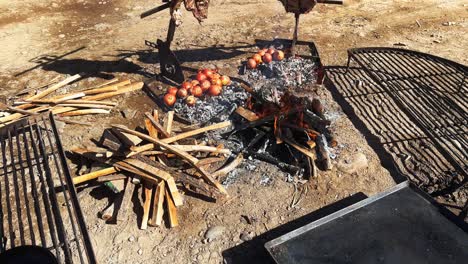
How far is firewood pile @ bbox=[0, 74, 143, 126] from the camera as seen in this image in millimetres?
7910

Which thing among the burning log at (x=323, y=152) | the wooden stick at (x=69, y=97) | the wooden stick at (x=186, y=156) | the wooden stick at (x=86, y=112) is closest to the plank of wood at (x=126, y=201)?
the wooden stick at (x=186, y=156)

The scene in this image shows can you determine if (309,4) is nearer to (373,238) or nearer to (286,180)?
(286,180)

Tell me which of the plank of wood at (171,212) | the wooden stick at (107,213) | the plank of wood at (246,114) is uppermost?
the plank of wood at (246,114)

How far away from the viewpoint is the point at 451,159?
18.7ft

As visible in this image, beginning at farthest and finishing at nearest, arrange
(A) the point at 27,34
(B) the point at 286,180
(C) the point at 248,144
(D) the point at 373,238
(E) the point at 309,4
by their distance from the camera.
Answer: (A) the point at 27,34
(E) the point at 309,4
(C) the point at 248,144
(B) the point at 286,180
(D) the point at 373,238

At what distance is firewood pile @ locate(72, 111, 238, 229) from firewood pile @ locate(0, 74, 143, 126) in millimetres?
1601

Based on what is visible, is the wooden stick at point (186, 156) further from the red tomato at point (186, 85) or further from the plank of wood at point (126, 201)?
the red tomato at point (186, 85)

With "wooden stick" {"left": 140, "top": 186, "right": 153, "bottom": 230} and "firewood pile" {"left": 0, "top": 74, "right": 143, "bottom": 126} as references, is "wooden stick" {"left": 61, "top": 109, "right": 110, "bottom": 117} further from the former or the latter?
"wooden stick" {"left": 140, "top": 186, "right": 153, "bottom": 230}

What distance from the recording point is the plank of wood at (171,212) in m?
5.92

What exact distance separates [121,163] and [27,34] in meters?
7.69

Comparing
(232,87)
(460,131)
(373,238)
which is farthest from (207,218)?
(460,131)

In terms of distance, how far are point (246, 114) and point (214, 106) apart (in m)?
1.04

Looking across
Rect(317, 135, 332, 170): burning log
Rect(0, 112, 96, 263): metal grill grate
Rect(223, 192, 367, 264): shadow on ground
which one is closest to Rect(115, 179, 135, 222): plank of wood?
Rect(0, 112, 96, 263): metal grill grate

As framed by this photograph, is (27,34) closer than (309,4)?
No
